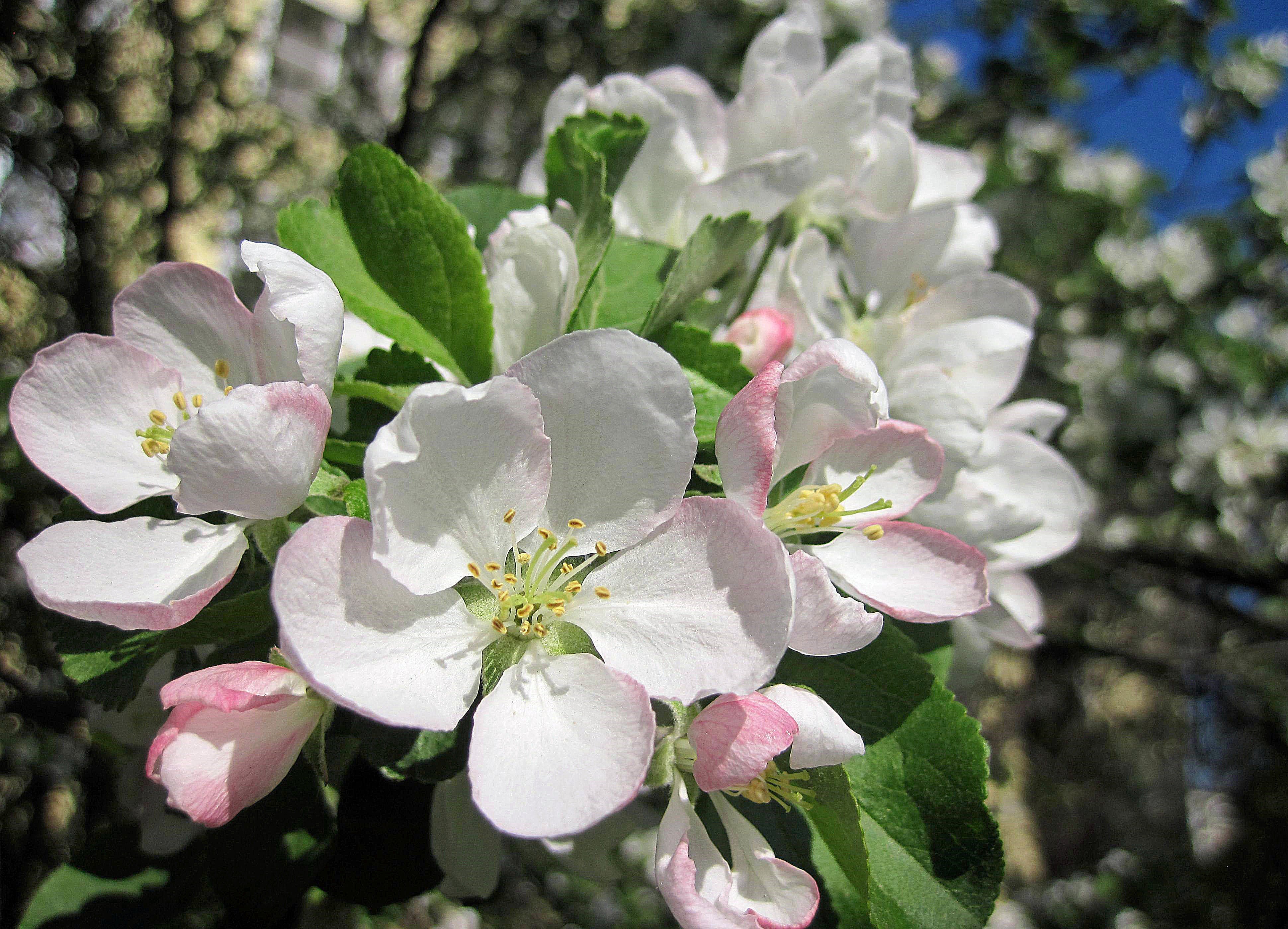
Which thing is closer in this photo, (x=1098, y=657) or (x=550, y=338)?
(x=550, y=338)

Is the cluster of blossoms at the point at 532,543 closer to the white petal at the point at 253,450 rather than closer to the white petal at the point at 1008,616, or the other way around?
the white petal at the point at 253,450

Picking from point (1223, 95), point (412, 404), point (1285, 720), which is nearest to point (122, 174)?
point (412, 404)

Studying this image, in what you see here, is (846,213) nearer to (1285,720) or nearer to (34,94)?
(34,94)

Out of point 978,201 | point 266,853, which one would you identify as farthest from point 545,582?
point 978,201

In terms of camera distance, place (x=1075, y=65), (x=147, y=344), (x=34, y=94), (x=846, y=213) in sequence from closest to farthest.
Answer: (x=147, y=344) < (x=846, y=213) < (x=34, y=94) < (x=1075, y=65)

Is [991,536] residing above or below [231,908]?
above

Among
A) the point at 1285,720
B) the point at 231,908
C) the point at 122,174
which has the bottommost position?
the point at 1285,720

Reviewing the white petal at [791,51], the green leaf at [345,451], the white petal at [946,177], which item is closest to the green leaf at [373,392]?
the green leaf at [345,451]

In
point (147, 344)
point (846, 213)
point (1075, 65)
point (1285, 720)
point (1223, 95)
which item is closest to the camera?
point (147, 344)
